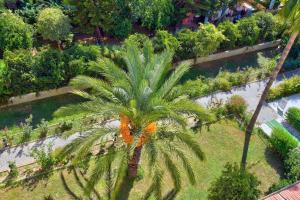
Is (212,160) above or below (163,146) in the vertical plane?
above

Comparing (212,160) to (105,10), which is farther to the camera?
(105,10)

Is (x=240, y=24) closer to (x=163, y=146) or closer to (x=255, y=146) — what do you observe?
(x=255, y=146)

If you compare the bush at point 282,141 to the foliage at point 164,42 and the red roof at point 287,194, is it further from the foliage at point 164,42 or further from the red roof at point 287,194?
the foliage at point 164,42

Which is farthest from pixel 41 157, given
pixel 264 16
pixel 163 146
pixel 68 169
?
pixel 264 16

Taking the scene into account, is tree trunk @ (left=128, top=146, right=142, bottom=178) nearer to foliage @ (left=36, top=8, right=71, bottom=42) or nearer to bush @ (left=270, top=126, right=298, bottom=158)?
bush @ (left=270, top=126, right=298, bottom=158)

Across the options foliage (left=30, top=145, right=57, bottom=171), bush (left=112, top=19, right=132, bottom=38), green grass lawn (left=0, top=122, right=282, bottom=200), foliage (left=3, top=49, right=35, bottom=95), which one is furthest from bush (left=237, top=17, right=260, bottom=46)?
foliage (left=30, top=145, right=57, bottom=171)
